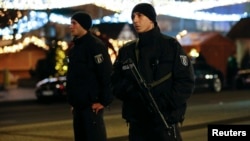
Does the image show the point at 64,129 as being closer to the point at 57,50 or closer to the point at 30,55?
the point at 57,50

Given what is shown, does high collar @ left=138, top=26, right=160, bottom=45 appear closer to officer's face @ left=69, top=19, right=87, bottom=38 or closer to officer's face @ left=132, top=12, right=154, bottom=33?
officer's face @ left=132, top=12, right=154, bottom=33

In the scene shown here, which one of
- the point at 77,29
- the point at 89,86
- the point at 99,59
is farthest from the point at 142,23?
the point at 77,29

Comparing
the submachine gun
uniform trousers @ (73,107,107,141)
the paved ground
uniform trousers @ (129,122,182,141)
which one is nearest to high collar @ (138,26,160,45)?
the submachine gun

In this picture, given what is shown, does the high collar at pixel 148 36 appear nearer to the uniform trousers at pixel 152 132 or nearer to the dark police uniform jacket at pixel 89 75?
the uniform trousers at pixel 152 132

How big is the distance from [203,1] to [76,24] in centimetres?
2472

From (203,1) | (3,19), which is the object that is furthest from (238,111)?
(203,1)

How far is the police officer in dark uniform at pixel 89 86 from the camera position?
6.37 metres

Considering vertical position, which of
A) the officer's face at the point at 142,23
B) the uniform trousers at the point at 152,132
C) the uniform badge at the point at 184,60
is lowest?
the uniform trousers at the point at 152,132

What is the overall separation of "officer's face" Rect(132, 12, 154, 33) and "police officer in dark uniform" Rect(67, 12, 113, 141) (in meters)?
1.31

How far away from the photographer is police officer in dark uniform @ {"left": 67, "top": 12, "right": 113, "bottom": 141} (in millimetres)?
6371

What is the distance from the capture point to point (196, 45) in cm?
3350

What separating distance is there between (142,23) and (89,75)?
4.74ft

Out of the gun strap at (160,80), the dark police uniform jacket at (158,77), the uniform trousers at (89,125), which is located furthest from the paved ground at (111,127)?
the gun strap at (160,80)

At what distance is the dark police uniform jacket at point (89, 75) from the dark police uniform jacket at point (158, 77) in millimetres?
1215
